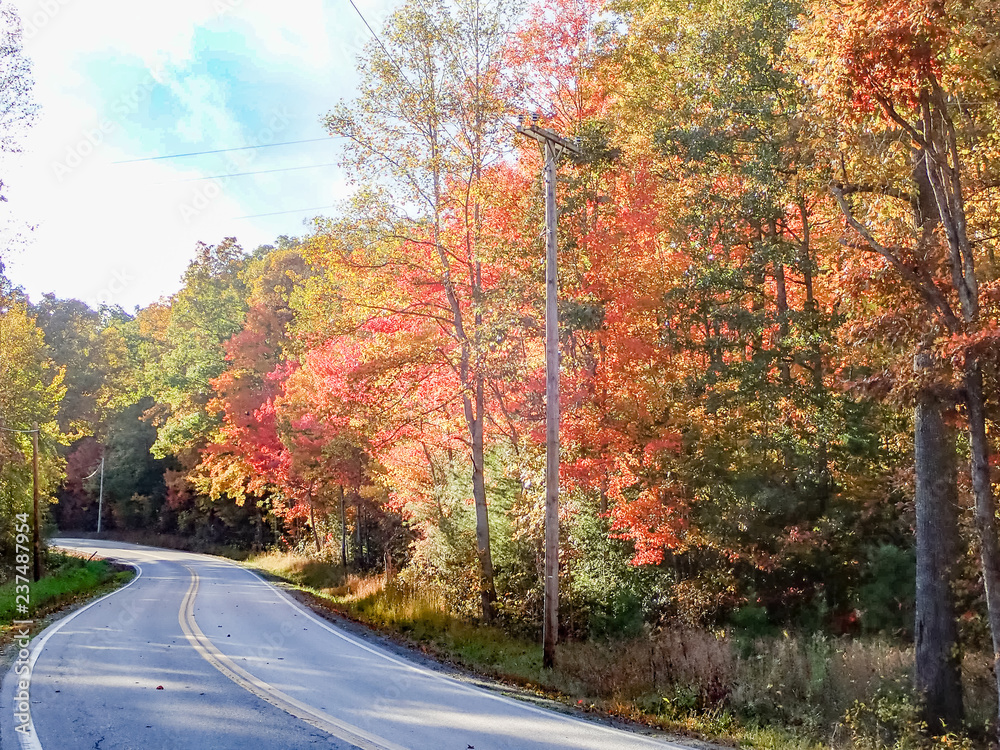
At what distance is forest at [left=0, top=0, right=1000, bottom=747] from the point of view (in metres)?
9.71

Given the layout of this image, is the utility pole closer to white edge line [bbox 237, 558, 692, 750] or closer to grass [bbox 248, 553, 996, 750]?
grass [bbox 248, 553, 996, 750]

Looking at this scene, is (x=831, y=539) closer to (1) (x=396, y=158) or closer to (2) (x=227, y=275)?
(1) (x=396, y=158)

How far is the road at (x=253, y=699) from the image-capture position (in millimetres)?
Result: 7480

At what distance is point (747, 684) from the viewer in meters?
9.95

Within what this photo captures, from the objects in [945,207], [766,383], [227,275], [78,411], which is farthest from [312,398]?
[78,411]

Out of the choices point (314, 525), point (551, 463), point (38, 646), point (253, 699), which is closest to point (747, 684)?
point (551, 463)

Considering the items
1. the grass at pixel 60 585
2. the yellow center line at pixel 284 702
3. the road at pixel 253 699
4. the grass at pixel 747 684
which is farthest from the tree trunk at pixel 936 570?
the grass at pixel 60 585

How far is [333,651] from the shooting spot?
12.9m

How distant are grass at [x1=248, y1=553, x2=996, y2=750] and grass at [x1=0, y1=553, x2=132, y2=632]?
1123 cm

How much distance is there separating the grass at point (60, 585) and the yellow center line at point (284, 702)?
6.04 m

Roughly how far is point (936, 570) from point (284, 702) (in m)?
8.45

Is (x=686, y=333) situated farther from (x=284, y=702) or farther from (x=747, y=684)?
(x=284, y=702)

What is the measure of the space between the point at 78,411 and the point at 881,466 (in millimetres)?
59396

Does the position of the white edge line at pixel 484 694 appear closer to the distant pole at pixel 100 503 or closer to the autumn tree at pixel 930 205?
the autumn tree at pixel 930 205
